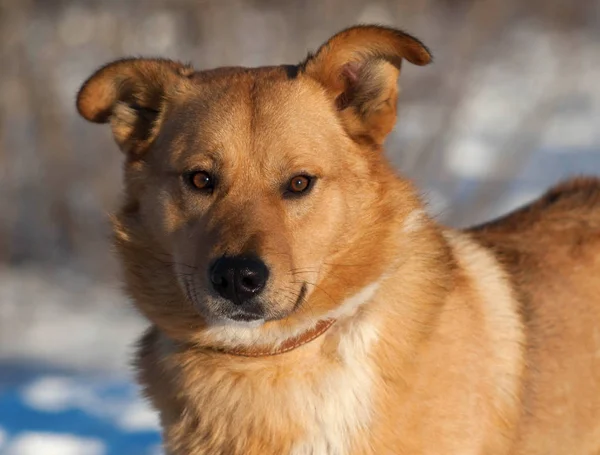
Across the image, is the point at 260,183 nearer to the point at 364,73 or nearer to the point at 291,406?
the point at 364,73

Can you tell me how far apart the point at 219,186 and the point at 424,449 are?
1.11 metres

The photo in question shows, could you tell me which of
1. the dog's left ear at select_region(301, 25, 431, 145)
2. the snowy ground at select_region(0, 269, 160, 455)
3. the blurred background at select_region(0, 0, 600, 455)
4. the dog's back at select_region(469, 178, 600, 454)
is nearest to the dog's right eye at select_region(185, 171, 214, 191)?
the dog's left ear at select_region(301, 25, 431, 145)

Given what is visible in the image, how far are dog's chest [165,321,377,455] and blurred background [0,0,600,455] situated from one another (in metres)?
3.45

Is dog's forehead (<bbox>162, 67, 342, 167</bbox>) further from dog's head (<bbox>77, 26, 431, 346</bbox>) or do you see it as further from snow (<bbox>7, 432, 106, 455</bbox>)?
snow (<bbox>7, 432, 106, 455</bbox>)

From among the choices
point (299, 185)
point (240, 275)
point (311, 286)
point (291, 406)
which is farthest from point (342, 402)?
point (299, 185)

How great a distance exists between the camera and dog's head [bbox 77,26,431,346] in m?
3.02

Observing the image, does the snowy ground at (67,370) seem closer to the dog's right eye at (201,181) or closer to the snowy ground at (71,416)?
the snowy ground at (71,416)

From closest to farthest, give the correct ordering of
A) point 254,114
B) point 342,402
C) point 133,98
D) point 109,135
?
point 342,402
point 254,114
point 133,98
point 109,135

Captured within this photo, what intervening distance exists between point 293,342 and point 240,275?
0.42 meters

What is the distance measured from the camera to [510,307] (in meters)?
3.52

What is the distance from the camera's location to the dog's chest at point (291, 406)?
Answer: 308cm

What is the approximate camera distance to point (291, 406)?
10.3 ft

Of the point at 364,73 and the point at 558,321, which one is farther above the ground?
the point at 364,73

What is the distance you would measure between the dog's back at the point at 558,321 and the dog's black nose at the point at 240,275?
3.80 ft
